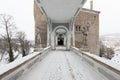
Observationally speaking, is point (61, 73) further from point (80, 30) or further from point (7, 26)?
point (80, 30)

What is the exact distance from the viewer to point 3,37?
24469mm

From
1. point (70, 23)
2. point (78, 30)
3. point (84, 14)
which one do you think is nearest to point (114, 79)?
point (70, 23)

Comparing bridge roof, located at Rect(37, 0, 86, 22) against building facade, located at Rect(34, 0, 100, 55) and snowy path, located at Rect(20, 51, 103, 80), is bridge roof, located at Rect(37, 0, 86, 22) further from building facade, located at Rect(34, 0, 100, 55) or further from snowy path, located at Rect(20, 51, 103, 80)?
building facade, located at Rect(34, 0, 100, 55)

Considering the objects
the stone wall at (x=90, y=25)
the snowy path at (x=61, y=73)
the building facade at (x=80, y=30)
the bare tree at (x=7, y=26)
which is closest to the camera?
the snowy path at (x=61, y=73)

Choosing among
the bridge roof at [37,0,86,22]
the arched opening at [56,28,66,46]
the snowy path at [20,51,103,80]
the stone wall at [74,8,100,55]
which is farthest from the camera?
the stone wall at [74,8,100,55]

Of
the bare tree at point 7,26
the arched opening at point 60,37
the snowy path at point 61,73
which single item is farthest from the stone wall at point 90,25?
the snowy path at point 61,73

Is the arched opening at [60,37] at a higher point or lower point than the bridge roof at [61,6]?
lower

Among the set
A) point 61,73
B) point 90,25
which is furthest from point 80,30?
point 61,73

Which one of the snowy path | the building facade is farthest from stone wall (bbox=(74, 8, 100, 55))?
the snowy path

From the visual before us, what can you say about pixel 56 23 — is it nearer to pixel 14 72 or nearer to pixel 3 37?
pixel 3 37

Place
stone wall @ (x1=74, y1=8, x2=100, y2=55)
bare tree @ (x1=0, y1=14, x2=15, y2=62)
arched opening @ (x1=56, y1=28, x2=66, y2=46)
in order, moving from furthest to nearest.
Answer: stone wall @ (x1=74, y1=8, x2=100, y2=55) < arched opening @ (x1=56, y1=28, x2=66, y2=46) < bare tree @ (x1=0, y1=14, x2=15, y2=62)

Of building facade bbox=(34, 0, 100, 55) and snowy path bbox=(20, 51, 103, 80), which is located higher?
building facade bbox=(34, 0, 100, 55)

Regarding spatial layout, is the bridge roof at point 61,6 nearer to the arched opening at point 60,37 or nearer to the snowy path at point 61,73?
the snowy path at point 61,73

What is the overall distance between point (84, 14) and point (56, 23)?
Result: 1364 cm
